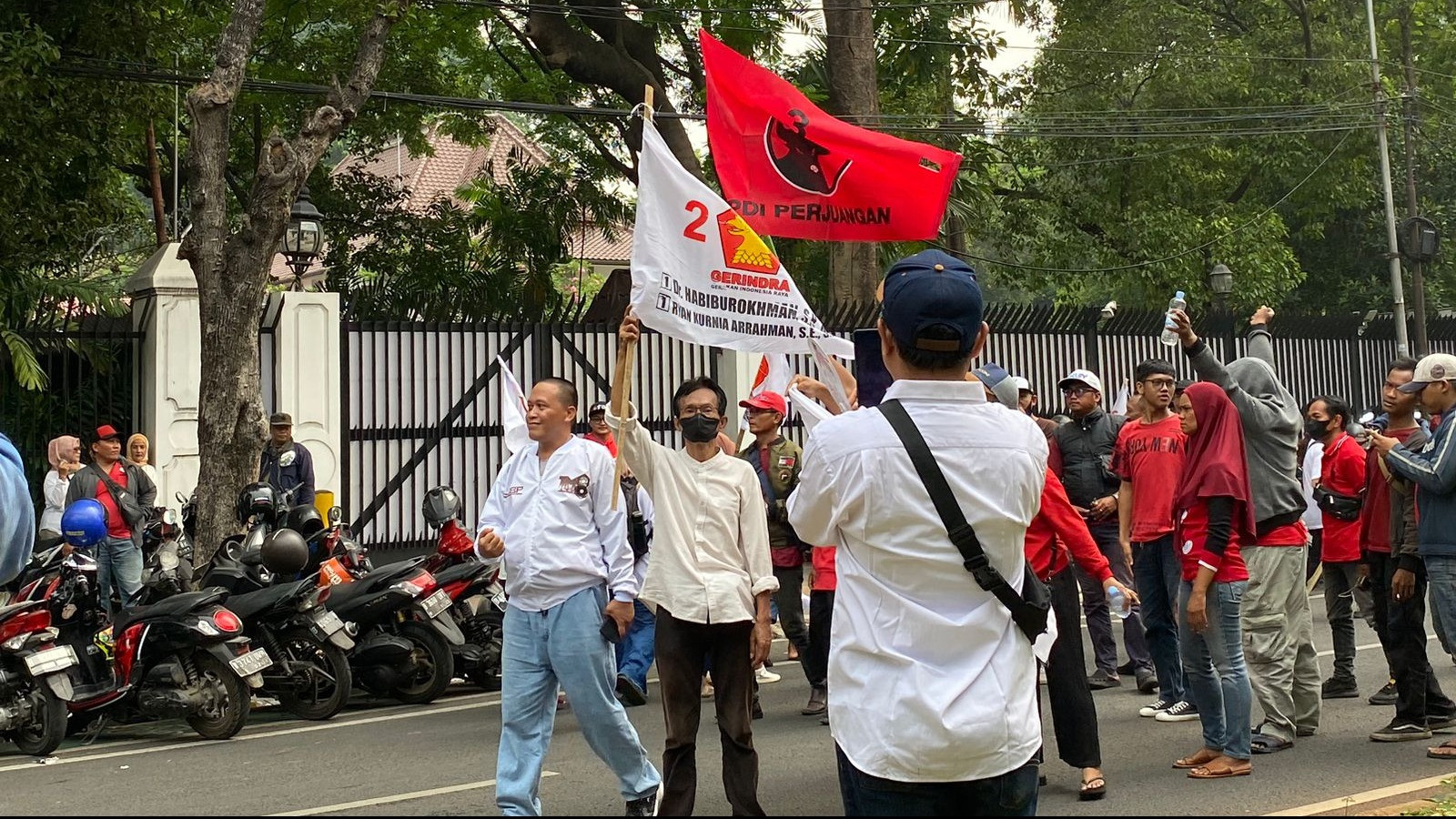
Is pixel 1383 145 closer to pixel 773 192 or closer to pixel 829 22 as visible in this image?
pixel 829 22

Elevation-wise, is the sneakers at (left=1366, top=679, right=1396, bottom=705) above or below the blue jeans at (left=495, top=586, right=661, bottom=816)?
below

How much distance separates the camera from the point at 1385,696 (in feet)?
29.6

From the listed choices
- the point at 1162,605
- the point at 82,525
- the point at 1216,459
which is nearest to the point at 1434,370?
the point at 1216,459

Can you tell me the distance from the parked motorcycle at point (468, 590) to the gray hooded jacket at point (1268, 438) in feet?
17.0

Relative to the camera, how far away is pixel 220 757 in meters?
8.52

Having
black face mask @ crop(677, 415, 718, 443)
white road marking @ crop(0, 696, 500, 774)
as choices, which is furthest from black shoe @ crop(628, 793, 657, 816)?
white road marking @ crop(0, 696, 500, 774)

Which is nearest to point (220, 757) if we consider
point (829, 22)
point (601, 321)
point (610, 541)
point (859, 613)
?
point (610, 541)

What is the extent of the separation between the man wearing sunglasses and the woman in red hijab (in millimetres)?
2715

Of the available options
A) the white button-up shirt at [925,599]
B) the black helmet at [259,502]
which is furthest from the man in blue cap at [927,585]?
the black helmet at [259,502]

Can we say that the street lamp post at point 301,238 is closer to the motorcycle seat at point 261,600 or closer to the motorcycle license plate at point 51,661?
the motorcycle seat at point 261,600

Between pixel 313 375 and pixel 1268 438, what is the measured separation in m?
10.7

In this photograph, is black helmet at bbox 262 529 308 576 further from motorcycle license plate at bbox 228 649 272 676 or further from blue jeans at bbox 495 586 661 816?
blue jeans at bbox 495 586 661 816

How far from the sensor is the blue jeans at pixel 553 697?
5.89 m

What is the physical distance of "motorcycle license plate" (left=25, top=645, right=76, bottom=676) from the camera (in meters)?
8.59
